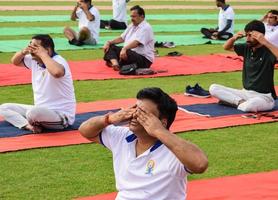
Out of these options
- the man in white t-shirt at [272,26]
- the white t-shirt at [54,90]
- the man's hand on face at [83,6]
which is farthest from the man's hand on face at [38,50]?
the man's hand on face at [83,6]

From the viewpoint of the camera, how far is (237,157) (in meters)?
6.93

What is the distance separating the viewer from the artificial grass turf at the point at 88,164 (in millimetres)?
5848

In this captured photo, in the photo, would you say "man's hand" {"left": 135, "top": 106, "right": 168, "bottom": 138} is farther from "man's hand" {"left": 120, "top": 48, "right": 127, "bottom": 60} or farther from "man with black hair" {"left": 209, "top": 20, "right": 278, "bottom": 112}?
"man's hand" {"left": 120, "top": 48, "right": 127, "bottom": 60}

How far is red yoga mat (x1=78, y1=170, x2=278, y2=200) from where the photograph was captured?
5637 millimetres

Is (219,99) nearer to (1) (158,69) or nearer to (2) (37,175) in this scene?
(1) (158,69)

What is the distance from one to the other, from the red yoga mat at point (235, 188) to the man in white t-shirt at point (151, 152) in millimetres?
1453

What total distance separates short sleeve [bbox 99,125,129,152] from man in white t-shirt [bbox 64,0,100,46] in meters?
10.8

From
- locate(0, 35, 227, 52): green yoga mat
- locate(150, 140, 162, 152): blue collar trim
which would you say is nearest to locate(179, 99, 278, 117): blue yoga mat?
locate(150, 140, 162, 152): blue collar trim

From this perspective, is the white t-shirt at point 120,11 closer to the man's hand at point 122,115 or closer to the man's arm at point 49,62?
the man's arm at point 49,62

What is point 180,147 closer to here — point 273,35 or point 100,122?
point 100,122

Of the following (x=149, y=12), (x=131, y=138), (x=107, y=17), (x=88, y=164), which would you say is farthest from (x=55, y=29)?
(x=131, y=138)

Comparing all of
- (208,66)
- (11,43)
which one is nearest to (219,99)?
(208,66)

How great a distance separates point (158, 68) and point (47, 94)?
5.10m

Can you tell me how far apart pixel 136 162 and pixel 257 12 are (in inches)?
889
